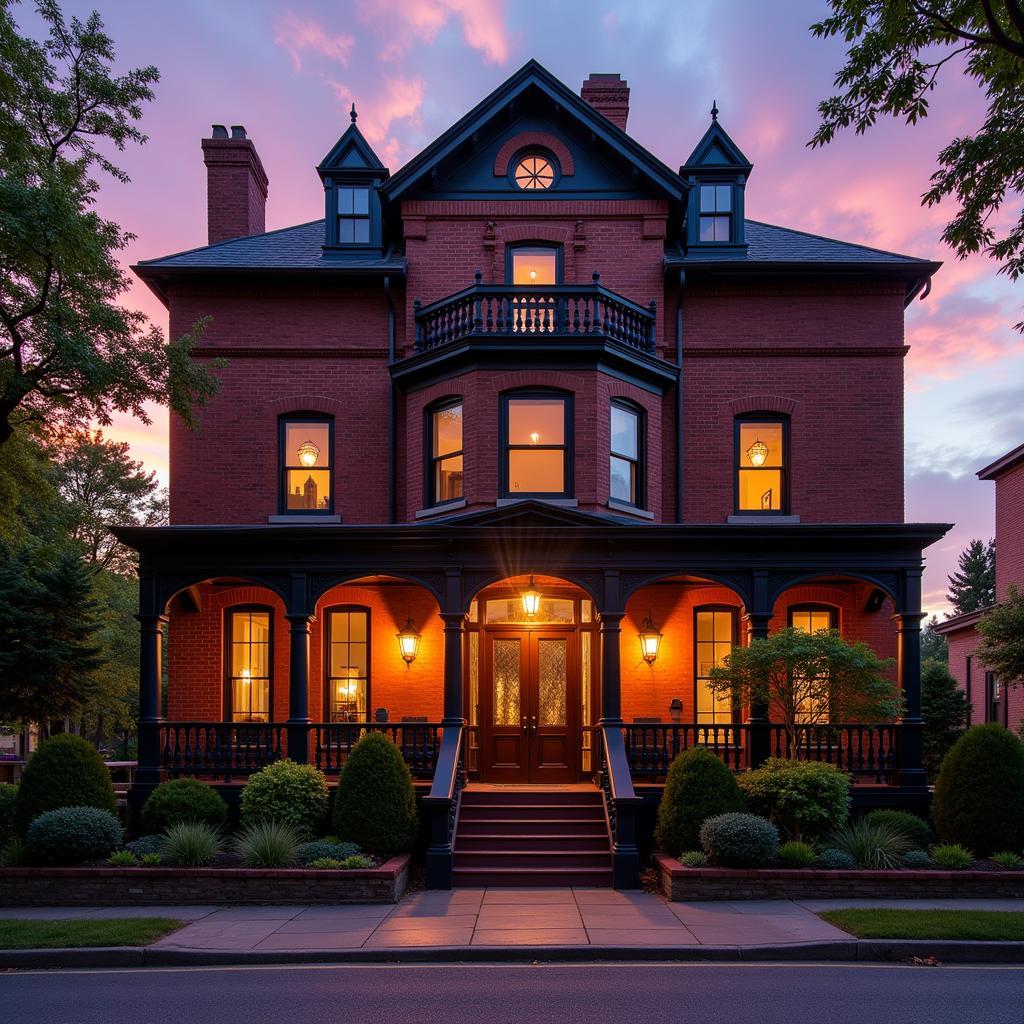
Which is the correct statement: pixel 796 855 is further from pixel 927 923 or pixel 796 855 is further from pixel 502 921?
pixel 502 921

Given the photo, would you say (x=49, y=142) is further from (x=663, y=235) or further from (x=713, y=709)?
(x=713, y=709)

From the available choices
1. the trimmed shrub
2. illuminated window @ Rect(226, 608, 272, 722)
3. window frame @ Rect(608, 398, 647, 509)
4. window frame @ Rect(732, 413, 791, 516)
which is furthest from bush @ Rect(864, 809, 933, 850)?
illuminated window @ Rect(226, 608, 272, 722)

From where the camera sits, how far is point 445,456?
17.9 metres

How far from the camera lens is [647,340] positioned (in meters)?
18.4

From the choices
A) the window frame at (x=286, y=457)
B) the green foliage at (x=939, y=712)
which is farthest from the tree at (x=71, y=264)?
the green foliage at (x=939, y=712)

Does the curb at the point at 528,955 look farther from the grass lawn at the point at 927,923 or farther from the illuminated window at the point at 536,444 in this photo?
the illuminated window at the point at 536,444

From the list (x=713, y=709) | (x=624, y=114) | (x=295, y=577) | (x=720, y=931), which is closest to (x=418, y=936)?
(x=720, y=931)

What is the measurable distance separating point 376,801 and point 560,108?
1398cm

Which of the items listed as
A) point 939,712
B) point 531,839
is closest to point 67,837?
point 531,839

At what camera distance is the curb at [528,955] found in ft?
31.2

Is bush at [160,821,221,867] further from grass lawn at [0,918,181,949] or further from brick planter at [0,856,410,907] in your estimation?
grass lawn at [0,918,181,949]

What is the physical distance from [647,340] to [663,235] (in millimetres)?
2410

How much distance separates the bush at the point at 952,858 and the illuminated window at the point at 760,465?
25.0 feet

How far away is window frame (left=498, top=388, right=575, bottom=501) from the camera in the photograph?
17.2 metres
